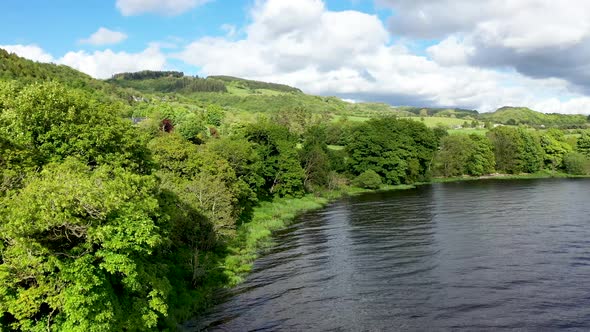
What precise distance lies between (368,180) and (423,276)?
71441 mm

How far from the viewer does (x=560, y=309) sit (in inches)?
1136

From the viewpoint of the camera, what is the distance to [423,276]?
3688 cm

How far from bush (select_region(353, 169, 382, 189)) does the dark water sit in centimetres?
4026

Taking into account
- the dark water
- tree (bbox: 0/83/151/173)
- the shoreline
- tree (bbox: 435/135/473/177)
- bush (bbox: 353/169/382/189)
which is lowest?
the dark water

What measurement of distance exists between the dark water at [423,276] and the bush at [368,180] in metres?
40.3

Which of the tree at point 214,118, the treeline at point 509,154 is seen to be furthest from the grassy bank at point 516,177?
the tree at point 214,118

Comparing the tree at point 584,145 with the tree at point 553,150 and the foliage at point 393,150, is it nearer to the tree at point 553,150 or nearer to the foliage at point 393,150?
the tree at point 553,150

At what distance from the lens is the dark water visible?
2859cm

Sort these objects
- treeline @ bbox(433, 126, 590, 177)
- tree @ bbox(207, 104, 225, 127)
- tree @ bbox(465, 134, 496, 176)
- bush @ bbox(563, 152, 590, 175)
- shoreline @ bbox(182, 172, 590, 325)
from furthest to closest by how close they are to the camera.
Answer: tree @ bbox(207, 104, 225, 127) → tree @ bbox(465, 134, 496, 176) → bush @ bbox(563, 152, 590, 175) → treeline @ bbox(433, 126, 590, 177) → shoreline @ bbox(182, 172, 590, 325)

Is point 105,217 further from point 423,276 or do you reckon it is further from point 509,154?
point 509,154

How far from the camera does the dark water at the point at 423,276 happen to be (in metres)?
28.6

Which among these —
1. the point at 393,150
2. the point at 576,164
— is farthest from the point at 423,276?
the point at 576,164

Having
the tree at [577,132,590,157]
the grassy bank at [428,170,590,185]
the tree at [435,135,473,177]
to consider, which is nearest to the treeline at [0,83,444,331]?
the grassy bank at [428,170,590,185]

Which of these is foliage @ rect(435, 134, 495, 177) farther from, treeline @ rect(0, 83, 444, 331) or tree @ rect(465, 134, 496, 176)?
treeline @ rect(0, 83, 444, 331)
